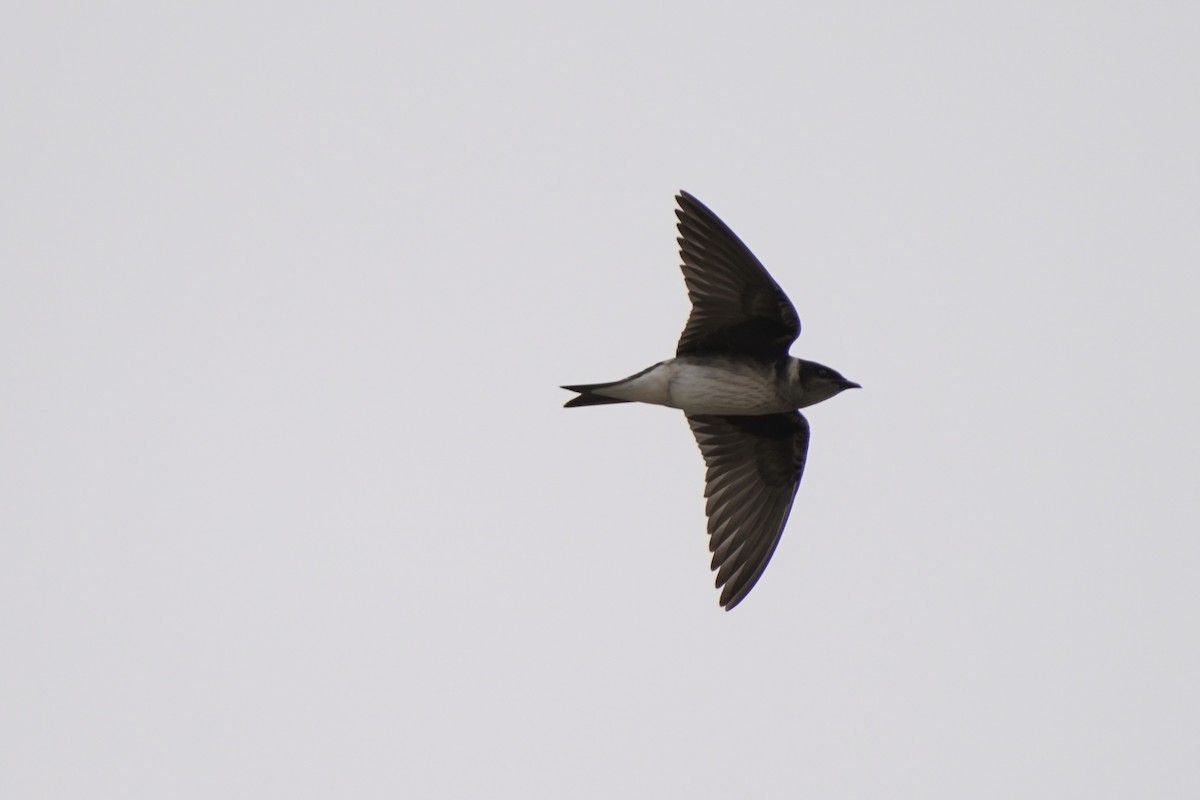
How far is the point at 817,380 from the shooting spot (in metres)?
8.16

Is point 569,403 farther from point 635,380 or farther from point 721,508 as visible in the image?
point 721,508

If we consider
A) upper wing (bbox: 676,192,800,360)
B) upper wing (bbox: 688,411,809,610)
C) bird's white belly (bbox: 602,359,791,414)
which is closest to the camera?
upper wing (bbox: 676,192,800,360)

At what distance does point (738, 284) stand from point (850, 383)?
2.50 feet

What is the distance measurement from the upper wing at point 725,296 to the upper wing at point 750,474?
692 millimetres

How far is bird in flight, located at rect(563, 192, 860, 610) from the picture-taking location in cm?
798

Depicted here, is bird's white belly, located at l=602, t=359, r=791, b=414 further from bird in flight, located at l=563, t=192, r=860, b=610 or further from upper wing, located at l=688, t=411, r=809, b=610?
upper wing, located at l=688, t=411, r=809, b=610

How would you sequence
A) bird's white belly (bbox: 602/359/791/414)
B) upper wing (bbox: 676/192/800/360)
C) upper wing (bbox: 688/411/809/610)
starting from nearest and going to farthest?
1. upper wing (bbox: 676/192/800/360)
2. bird's white belly (bbox: 602/359/791/414)
3. upper wing (bbox: 688/411/809/610)

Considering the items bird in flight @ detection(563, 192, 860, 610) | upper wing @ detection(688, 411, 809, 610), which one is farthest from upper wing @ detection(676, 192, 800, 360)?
upper wing @ detection(688, 411, 809, 610)

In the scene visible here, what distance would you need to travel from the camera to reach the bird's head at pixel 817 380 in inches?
321

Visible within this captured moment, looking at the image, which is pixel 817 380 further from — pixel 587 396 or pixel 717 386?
pixel 587 396

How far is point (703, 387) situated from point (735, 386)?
0.50 ft

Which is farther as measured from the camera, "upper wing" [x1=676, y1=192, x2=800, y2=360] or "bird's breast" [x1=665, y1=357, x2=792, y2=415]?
"bird's breast" [x1=665, y1=357, x2=792, y2=415]

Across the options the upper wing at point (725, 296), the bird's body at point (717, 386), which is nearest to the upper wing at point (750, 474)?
the bird's body at point (717, 386)

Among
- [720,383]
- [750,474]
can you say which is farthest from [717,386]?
[750,474]
